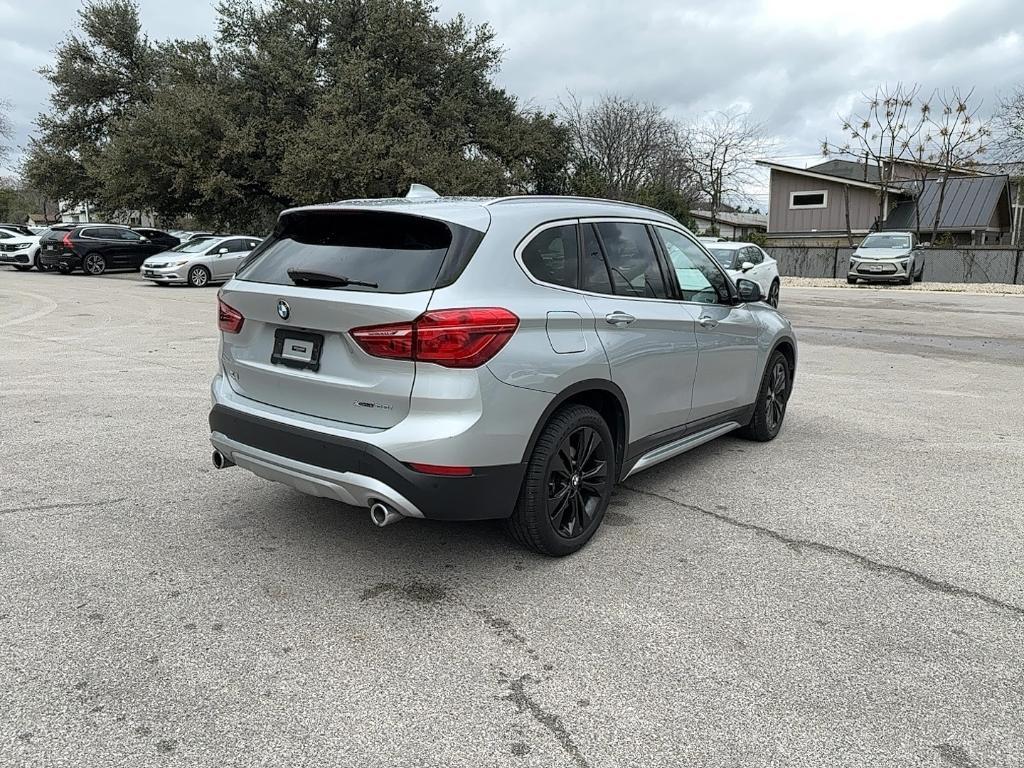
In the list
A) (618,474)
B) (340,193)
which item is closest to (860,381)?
(618,474)

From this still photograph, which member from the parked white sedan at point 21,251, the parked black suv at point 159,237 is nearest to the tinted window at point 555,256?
the parked black suv at point 159,237

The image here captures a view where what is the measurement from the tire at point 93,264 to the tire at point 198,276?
231 inches

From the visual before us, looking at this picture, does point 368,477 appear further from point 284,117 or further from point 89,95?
point 89,95

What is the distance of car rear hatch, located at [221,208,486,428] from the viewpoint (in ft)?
10.8

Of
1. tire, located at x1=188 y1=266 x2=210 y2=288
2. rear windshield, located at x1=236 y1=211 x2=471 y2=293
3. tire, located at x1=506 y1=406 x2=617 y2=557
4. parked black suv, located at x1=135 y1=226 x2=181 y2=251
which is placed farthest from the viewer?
parked black suv, located at x1=135 y1=226 x2=181 y2=251

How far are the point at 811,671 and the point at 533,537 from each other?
130 cm

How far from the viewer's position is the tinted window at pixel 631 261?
418 cm

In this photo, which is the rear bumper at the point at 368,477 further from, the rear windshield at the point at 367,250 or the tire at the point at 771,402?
the tire at the point at 771,402

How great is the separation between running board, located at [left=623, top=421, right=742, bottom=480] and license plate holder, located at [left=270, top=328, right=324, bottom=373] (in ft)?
5.89

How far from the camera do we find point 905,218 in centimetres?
4234

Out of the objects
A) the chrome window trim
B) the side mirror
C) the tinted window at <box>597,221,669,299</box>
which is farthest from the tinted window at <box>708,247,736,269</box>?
the tinted window at <box>597,221,669,299</box>

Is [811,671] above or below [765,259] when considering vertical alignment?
below

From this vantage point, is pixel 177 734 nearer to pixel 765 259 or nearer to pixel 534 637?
pixel 534 637

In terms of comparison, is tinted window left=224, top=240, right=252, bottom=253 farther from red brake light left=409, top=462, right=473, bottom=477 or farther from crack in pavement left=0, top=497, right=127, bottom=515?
red brake light left=409, top=462, right=473, bottom=477
